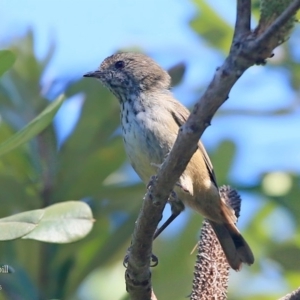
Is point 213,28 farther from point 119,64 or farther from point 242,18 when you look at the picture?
point 242,18

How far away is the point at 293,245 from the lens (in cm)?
337

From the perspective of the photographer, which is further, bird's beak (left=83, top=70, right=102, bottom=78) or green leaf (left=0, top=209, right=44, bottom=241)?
bird's beak (left=83, top=70, right=102, bottom=78)

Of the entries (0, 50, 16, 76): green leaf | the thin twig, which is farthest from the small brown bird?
the thin twig

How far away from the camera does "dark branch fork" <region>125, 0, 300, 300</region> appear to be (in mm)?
1812

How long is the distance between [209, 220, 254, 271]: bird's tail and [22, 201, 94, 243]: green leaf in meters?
0.93

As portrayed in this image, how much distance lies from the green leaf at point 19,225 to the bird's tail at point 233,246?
1.18m

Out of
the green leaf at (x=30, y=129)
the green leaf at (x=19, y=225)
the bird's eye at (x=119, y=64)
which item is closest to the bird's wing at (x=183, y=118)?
the bird's eye at (x=119, y=64)

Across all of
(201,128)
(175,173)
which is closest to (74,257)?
(175,173)

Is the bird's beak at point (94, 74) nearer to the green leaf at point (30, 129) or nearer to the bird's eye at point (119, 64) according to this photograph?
the bird's eye at point (119, 64)

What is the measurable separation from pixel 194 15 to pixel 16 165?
→ 1.74m

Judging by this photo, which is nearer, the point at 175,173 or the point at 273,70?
the point at 175,173

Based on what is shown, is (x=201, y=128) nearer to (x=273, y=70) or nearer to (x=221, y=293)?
(x=221, y=293)

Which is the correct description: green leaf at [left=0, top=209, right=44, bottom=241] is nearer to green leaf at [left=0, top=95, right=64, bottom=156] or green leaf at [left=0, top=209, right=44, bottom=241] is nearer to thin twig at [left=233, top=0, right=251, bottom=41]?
green leaf at [left=0, top=95, right=64, bottom=156]

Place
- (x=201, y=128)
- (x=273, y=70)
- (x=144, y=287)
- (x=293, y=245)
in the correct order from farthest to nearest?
(x=273, y=70) → (x=293, y=245) → (x=144, y=287) → (x=201, y=128)
